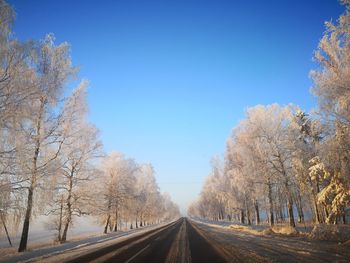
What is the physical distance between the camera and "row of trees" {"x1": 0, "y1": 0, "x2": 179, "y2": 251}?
33.8 ft

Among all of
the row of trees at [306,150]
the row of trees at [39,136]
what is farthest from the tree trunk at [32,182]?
the row of trees at [306,150]

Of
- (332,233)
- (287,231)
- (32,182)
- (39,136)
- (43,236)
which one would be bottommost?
(43,236)

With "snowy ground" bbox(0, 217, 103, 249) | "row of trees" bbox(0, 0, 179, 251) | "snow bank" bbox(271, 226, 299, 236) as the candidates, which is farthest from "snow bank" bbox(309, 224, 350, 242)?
"snowy ground" bbox(0, 217, 103, 249)

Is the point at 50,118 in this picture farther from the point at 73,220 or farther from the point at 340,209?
the point at 340,209

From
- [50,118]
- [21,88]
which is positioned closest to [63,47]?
[50,118]

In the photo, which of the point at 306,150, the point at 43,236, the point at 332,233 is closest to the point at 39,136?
the point at 332,233

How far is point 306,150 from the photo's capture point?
2762 centimetres

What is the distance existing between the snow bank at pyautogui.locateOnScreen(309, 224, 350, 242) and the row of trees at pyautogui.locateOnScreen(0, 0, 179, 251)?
16481 mm

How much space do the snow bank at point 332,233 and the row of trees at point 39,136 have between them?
1648cm

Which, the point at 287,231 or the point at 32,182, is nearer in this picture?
the point at 32,182

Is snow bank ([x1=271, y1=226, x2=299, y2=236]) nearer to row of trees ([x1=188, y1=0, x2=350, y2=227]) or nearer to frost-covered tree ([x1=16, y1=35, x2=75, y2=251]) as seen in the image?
row of trees ([x1=188, y1=0, x2=350, y2=227])

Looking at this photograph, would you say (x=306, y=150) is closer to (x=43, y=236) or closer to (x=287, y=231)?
(x=287, y=231)

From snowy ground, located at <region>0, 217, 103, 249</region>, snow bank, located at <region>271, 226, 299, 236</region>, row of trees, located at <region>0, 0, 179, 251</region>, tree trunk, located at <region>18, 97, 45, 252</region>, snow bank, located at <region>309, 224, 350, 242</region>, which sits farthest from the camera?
snowy ground, located at <region>0, 217, 103, 249</region>

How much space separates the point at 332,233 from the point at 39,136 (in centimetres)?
1808
